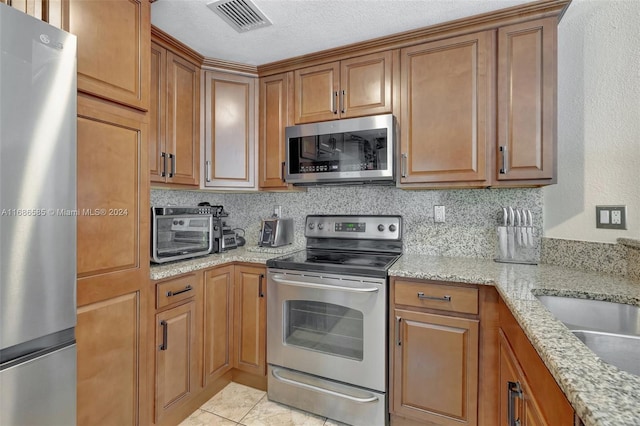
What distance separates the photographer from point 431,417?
1631mm

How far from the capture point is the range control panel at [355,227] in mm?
2246

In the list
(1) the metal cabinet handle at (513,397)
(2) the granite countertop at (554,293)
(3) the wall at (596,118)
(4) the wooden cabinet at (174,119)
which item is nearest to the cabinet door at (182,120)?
(4) the wooden cabinet at (174,119)

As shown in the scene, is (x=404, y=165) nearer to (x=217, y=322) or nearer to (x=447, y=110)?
(x=447, y=110)

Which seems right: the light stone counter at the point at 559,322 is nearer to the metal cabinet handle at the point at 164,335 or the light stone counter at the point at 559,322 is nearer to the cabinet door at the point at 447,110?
the cabinet door at the point at 447,110

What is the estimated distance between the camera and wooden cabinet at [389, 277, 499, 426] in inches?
59.9

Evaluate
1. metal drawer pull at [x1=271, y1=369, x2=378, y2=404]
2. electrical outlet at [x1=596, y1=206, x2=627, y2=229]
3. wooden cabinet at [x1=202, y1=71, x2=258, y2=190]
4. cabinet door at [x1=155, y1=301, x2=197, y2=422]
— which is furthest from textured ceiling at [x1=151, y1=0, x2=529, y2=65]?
metal drawer pull at [x1=271, y1=369, x2=378, y2=404]

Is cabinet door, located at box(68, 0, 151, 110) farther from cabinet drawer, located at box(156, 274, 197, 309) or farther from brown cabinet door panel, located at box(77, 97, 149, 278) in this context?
cabinet drawer, located at box(156, 274, 197, 309)

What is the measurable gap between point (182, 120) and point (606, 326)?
2484mm

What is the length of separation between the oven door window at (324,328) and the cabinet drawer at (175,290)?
585mm

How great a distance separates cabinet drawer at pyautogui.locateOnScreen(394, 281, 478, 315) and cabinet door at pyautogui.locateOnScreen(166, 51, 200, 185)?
1561 millimetres

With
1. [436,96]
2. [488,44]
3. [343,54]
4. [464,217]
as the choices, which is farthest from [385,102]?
[464,217]

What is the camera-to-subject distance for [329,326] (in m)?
Result: 1.86

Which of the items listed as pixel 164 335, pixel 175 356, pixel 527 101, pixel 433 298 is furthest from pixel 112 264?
pixel 527 101

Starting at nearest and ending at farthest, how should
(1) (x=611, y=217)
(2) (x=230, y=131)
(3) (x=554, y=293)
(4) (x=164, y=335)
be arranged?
(3) (x=554, y=293) → (1) (x=611, y=217) → (4) (x=164, y=335) → (2) (x=230, y=131)
